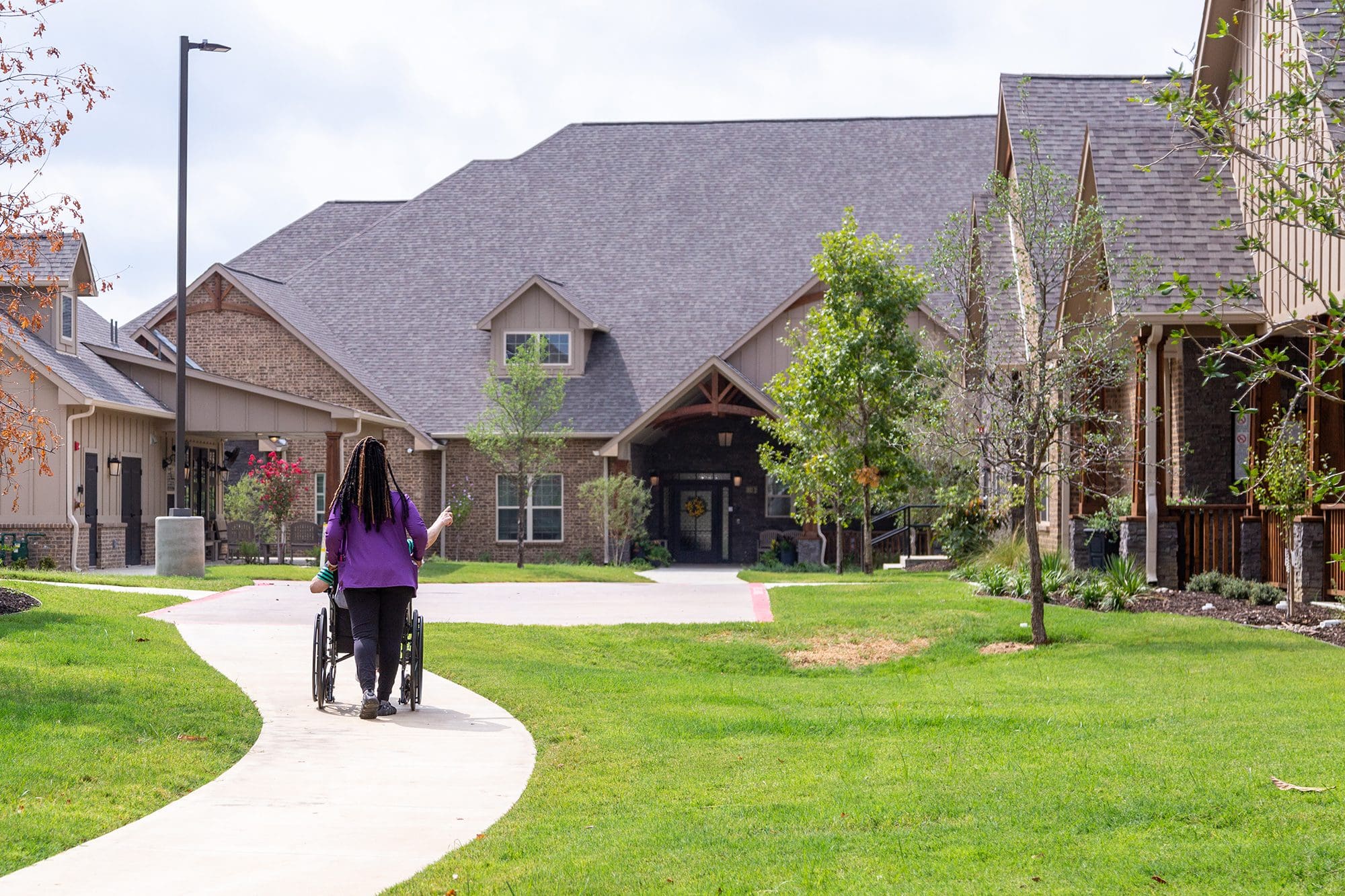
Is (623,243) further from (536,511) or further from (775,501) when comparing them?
(775,501)

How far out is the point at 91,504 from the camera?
86.1 ft

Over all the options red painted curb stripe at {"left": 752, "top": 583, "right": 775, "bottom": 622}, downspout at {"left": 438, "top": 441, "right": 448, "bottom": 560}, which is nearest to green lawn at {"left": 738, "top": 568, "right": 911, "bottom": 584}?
red painted curb stripe at {"left": 752, "top": 583, "right": 775, "bottom": 622}

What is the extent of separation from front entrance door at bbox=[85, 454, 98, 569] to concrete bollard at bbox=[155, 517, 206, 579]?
3.51 meters

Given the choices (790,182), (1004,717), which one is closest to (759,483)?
(790,182)

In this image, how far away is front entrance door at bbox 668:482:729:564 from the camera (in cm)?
3519

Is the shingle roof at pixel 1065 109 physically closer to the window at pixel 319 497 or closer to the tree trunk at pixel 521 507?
the tree trunk at pixel 521 507

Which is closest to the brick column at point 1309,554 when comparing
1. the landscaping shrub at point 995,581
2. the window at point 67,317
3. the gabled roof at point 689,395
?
the landscaping shrub at point 995,581

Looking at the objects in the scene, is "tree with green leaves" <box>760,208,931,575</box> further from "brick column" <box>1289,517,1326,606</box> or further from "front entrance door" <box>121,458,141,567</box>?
"front entrance door" <box>121,458,141,567</box>

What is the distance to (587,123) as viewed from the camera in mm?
41594

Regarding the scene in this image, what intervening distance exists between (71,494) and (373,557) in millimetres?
17849

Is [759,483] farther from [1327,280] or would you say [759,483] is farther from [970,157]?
[1327,280]

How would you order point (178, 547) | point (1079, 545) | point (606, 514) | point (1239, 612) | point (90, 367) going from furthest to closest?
point (606, 514) < point (90, 367) < point (178, 547) < point (1079, 545) < point (1239, 612)

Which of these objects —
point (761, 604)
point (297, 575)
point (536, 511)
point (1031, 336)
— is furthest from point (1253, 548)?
point (536, 511)

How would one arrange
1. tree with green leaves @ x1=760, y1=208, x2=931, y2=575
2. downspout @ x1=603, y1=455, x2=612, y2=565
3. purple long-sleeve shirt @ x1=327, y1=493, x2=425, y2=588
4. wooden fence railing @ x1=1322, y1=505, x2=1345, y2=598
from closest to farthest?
purple long-sleeve shirt @ x1=327, y1=493, x2=425, y2=588, wooden fence railing @ x1=1322, y1=505, x2=1345, y2=598, tree with green leaves @ x1=760, y1=208, x2=931, y2=575, downspout @ x1=603, y1=455, x2=612, y2=565
